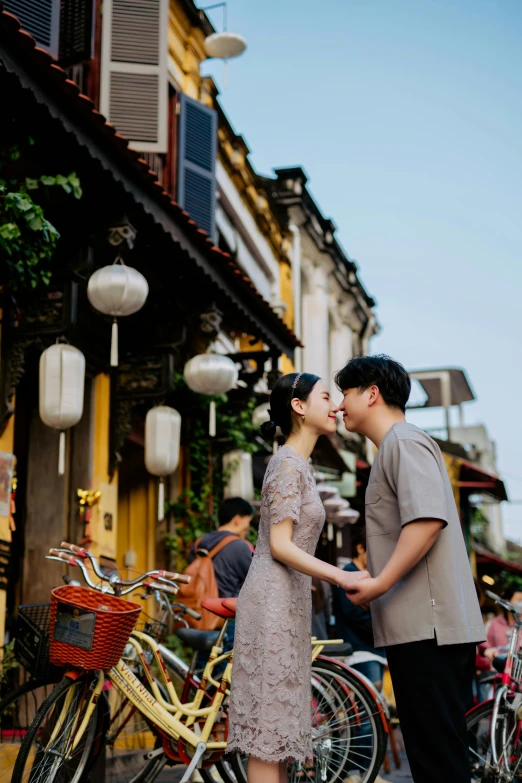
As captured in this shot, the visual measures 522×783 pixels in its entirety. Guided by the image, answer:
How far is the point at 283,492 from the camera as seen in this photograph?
376 centimetres

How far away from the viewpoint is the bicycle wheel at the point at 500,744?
541 cm

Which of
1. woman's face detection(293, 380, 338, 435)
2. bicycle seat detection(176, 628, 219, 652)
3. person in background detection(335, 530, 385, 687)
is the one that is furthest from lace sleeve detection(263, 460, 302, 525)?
person in background detection(335, 530, 385, 687)

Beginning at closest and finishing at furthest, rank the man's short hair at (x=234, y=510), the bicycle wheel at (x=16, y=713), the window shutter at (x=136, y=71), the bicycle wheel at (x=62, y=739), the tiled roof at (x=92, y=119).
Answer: the bicycle wheel at (x=62, y=739) → the bicycle wheel at (x=16, y=713) → the tiled roof at (x=92, y=119) → the man's short hair at (x=234, y=510) → the window shutter at (x=136, y=71)

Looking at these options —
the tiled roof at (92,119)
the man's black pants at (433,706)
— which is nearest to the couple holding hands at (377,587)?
the man's black pants at (433,706)

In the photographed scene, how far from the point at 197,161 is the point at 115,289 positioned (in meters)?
4.62

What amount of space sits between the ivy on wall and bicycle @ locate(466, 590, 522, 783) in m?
5.43

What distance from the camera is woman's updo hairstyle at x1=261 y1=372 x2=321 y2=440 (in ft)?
13.3

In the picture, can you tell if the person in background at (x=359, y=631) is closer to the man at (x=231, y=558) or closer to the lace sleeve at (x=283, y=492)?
the man at (x=231, y=558)

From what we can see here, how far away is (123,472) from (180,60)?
Result: 5.47m

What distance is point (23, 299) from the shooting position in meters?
7.57

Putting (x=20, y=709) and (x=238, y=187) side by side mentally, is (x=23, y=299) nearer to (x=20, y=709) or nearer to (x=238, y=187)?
(x=20, y=709)

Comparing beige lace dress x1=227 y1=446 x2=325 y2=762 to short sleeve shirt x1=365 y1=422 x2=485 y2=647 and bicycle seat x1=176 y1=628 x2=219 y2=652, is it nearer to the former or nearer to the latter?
short sleeve shirt x1=365 y1=422 x2=485 y2=647

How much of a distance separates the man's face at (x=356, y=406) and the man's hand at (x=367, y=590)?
646mm

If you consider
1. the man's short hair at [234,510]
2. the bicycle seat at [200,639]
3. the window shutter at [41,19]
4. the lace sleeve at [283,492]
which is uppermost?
the window shutter at [41,19]
